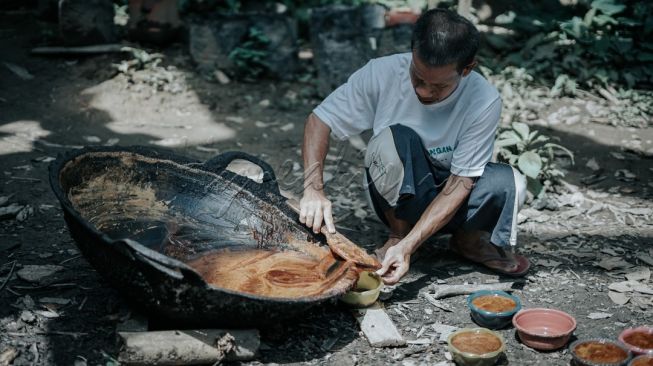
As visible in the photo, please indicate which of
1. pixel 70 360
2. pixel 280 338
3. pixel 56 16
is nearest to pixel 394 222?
pixel 280 338

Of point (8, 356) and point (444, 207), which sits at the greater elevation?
point (444, 207)

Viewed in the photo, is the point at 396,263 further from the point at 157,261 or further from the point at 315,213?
the point at 157,261

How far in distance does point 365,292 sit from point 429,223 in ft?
1.62

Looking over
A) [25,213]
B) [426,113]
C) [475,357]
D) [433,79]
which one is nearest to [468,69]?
[433,79]

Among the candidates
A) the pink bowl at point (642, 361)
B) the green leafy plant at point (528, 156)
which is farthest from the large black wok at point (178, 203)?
the green leafy plant at point (528, 156)

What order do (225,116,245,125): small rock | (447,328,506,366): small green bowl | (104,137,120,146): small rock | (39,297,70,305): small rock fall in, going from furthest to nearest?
1. (225,116,245,125): small rock
2. (104,137,120,146): small rock
3. (39,297,70,305): small rock
4. (447,328,506,366): small green bowl

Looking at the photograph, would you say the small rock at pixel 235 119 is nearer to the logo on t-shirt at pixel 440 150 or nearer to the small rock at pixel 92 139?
the small rock at pixel 92 139

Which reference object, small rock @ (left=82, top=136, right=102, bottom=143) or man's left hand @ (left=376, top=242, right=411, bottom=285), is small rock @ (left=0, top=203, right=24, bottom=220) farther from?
man's left hand @ (left=376, top=242, right=411, bottom=285)

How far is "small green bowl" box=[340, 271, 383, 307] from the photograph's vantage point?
3432mm

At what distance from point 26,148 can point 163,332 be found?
316cm

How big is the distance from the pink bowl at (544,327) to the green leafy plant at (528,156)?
5.74 feet

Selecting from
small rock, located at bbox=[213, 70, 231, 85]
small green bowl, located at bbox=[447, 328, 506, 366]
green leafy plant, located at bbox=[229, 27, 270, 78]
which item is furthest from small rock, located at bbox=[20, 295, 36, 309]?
green leafy plant, located at bbox=[229, 27, 270, 78]

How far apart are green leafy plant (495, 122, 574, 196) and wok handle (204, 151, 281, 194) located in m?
2.07

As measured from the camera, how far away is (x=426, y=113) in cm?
379
